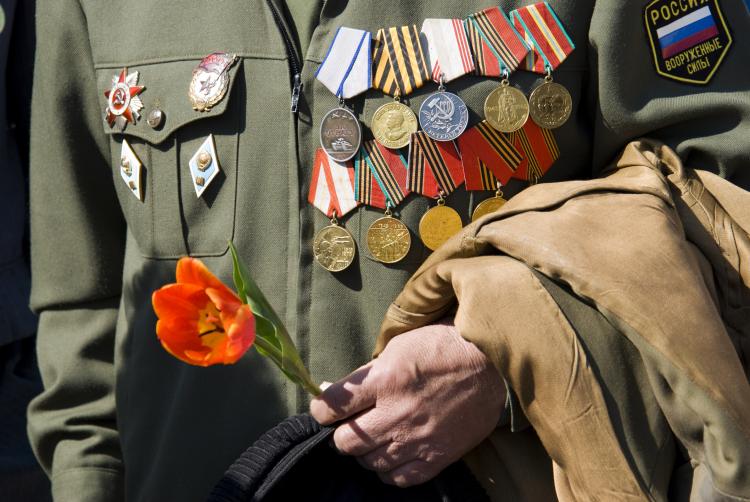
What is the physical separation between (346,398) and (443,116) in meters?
0.46

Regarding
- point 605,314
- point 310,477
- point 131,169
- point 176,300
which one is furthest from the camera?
point 131,169

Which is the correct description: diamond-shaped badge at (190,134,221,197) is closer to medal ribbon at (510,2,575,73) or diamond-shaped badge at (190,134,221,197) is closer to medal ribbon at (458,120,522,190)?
medal ribbon at (458,120,522,190)

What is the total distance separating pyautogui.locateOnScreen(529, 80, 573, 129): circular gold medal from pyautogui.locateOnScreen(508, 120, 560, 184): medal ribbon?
13 mm

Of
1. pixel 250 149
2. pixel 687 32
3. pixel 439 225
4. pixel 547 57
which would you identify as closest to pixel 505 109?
pixel 547 57

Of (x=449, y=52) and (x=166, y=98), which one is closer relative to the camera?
(x=449, y=52)

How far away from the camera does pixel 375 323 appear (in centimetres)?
155

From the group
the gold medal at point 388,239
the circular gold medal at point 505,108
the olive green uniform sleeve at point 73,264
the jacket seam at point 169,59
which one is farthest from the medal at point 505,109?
the olive green uniform sleeve at point 73,264

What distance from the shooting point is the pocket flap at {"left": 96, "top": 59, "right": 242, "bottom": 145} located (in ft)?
5.41

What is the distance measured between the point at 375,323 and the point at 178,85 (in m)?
0.52

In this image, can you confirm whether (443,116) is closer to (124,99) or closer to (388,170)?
(388,170)

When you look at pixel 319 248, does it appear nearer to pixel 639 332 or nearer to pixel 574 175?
pixel 574 175

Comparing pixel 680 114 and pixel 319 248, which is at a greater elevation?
pixel 680 114

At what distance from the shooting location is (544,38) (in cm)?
153

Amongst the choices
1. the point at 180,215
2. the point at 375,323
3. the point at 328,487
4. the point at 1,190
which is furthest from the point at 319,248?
the point at 1,190
